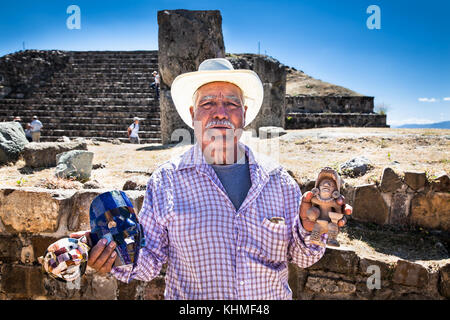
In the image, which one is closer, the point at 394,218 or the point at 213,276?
the point at 213,276

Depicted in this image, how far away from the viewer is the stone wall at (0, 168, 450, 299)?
7.70 ft

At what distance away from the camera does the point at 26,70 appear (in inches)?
575

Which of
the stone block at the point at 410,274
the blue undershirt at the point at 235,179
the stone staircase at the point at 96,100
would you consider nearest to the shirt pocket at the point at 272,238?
the blue undershirt at the point at 235,179

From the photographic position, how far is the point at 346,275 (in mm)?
2400

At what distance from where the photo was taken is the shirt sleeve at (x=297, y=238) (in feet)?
5.24

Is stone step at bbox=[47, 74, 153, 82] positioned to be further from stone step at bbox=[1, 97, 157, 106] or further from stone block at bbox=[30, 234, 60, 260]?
stone block at bbox=[30, 234, 60, 260]

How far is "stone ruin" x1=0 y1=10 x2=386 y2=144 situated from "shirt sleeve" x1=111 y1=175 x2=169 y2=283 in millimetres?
5715

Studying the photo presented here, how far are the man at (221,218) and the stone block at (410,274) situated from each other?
998 millimetres

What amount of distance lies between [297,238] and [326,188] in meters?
0.38

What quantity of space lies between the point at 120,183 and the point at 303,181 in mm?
2073

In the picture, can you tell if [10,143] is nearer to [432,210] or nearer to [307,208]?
[307,208]

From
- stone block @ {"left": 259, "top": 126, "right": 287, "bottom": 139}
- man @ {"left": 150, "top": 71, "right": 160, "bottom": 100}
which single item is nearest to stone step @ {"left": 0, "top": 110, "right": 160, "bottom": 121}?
man @ {"left": 150, "top": 71, "right": 160, "bottom": 100}

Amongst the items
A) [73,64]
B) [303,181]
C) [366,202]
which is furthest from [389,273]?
[73,64]
